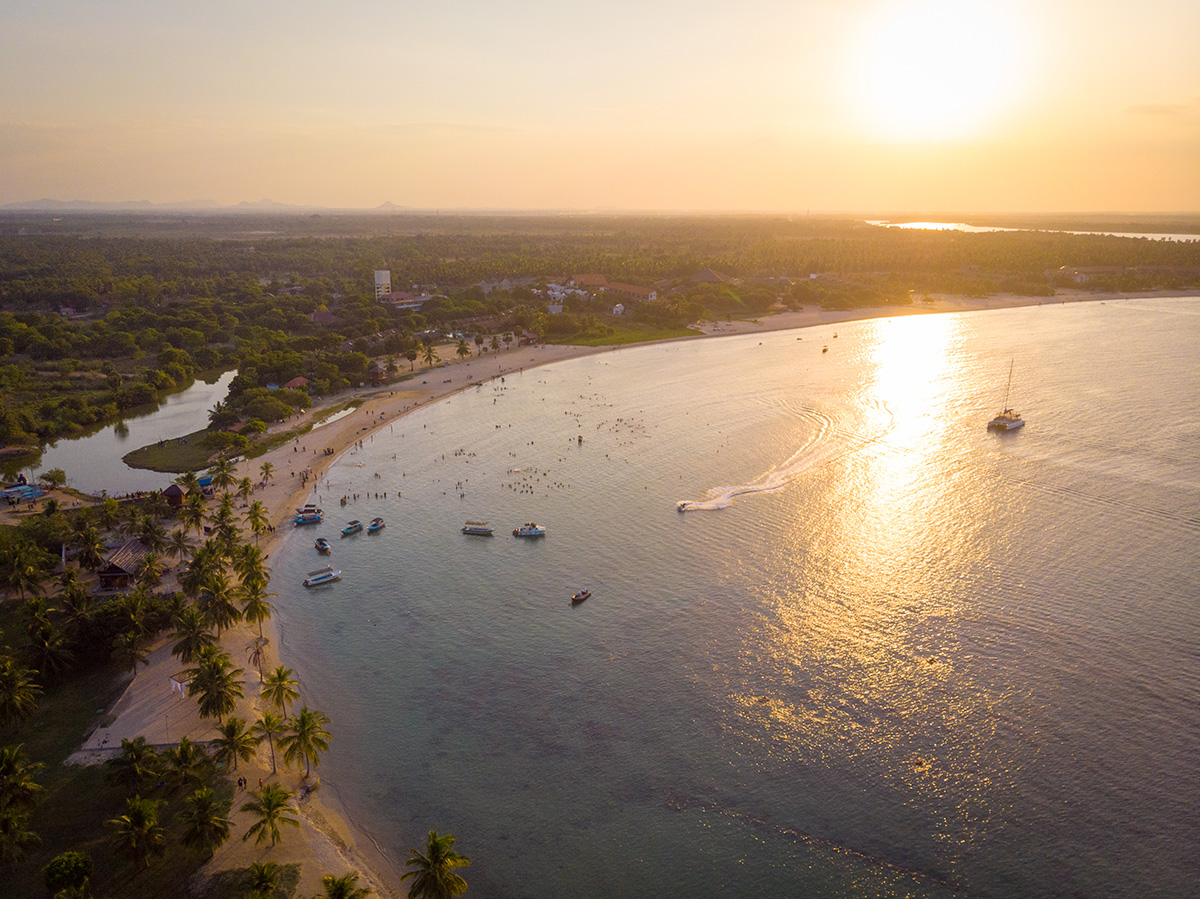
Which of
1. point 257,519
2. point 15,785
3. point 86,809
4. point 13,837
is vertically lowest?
point 86,809

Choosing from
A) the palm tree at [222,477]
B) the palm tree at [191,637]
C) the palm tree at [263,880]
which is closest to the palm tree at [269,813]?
the palm tree at [263,880]

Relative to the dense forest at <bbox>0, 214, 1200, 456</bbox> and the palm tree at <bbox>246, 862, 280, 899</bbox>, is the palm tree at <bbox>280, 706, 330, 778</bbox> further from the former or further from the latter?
the dense forest at <bbox>0, 214, 1200, 456</bbox>

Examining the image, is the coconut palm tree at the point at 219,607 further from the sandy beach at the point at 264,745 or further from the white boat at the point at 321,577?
the white boat at the point at 321,577

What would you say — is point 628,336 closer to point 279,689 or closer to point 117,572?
point 117,572

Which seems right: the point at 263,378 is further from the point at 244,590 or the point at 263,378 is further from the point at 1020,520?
the point at 1020,520

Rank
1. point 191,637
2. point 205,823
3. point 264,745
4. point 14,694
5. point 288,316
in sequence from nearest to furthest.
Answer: point 205,823 → point 14,694 → point 264,745 → point 191,637 → point 288,316

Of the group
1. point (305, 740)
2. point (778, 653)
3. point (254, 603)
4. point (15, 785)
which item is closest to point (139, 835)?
point (15, 785)
